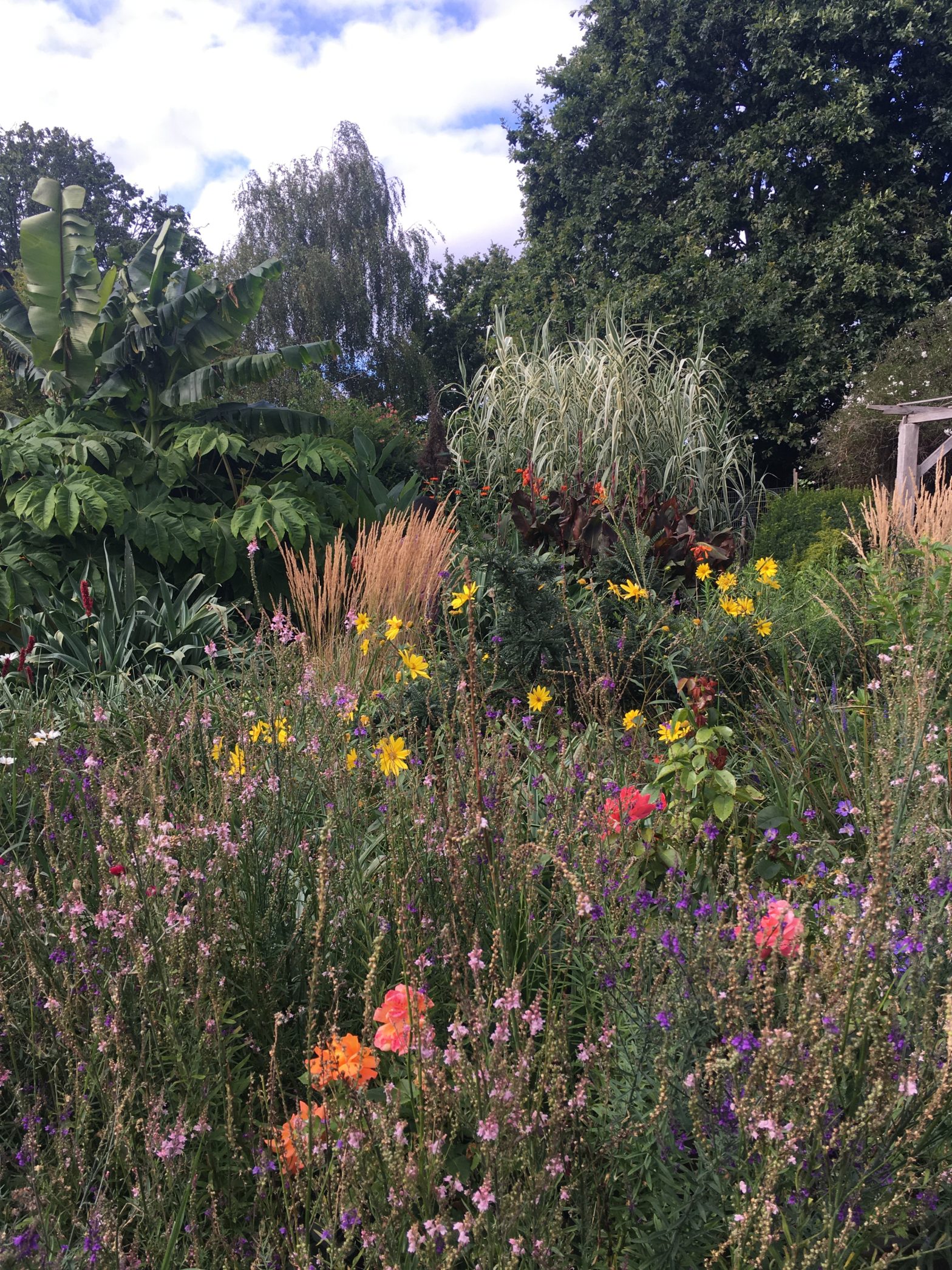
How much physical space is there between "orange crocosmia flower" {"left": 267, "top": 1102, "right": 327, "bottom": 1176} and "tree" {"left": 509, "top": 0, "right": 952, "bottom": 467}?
14.7m

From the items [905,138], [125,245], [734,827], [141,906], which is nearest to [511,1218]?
[141,906]

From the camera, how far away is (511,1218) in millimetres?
964

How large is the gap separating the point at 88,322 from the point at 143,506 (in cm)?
228

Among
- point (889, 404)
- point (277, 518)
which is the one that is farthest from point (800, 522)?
point (277, 518)

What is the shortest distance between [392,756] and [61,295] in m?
6.65

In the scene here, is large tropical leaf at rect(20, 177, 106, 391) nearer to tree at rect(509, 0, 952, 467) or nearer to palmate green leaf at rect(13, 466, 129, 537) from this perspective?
palmate green leaf at rect(13, 466, 129, 537)

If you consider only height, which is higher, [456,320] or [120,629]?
[456,320]

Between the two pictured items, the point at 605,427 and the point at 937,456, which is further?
the point at 937,456

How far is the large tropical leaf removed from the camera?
22.4ft

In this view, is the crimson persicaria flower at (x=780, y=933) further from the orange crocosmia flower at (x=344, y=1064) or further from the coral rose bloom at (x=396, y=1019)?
the orange crocosmia flower at (x=344, y=1064)

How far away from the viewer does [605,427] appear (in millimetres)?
7820

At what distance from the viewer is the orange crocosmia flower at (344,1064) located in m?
1.24

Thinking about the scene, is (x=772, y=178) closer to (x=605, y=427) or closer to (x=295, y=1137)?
(x=605, y=427)

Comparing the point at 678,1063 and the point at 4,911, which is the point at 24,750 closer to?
the point at 4,911
